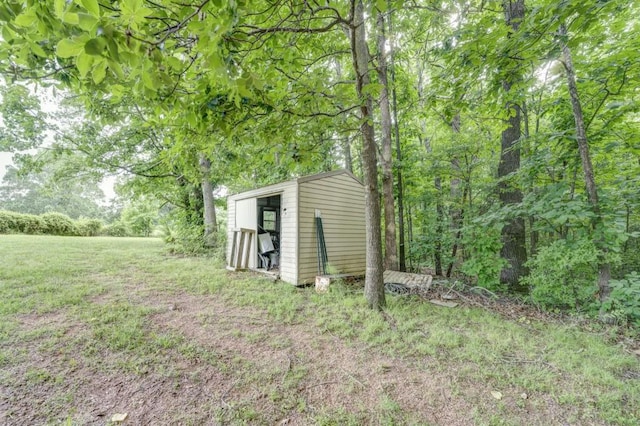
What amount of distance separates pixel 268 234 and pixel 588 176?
5.90 meters

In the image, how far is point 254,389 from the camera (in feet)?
6.48

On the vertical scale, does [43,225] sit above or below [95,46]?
below

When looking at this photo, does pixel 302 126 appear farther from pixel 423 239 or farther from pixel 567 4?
pixel 423 239

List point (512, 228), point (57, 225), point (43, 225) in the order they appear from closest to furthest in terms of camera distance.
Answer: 1. point (512, 228)
2. point (43, 225)
3. point (57, 225)

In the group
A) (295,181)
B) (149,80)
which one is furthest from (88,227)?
(149,80)

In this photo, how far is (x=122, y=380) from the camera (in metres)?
2.02

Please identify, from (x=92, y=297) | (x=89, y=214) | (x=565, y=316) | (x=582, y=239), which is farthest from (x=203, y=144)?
(x=89, y=214)

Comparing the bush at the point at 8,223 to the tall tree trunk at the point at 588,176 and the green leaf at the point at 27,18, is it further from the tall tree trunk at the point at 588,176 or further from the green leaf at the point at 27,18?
the tall tree trunk at the point at 588,176

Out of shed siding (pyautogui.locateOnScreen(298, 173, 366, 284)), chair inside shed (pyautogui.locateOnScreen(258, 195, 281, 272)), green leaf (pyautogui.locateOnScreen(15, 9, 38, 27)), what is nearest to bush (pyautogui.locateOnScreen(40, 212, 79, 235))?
chair inside shed (pyautogui.locateOnScreen(258, 195, 281, 272))

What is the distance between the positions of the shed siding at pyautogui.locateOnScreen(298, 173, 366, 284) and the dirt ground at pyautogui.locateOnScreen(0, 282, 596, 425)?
2.52 m

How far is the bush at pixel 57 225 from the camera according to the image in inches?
525

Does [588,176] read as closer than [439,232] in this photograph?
Yes

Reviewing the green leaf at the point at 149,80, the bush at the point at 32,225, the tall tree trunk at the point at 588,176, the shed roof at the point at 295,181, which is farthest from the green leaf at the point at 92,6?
the bush at the point at 32,225

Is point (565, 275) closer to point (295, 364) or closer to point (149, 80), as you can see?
point (295, 364)
